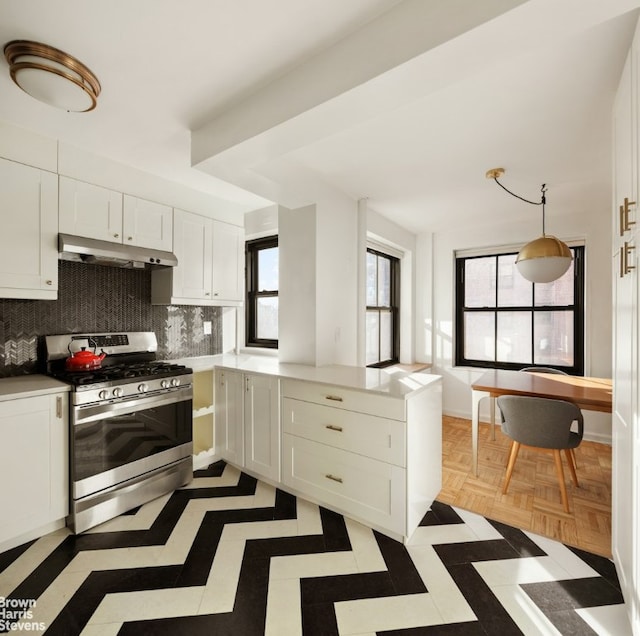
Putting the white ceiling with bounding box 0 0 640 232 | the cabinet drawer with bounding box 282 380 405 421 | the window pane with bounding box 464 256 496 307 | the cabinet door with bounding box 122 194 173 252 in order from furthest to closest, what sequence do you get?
the window pane with bounding box 464 256 496 307, the cabinet door with bounding box 122 194 173 252, the cabinet drawer with bounding box 282 380 405 421, the white ceiling with bounding box 0 0 640 232

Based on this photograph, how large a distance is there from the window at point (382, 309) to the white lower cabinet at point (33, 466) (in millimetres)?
2971

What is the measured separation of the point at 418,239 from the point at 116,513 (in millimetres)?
4350

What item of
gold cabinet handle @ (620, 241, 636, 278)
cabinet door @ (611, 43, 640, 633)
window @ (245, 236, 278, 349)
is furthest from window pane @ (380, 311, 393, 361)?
gold cabinet handle @ (620, 241, 636, 278)

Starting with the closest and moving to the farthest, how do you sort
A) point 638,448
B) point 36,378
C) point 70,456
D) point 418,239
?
point 638,448, point 70,456, point 36,378, point 418,239

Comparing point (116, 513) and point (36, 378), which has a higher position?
point (36, 378)

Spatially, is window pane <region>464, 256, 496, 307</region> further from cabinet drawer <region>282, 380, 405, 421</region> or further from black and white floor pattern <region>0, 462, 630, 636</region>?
cabinet drawer <region>282, 380, 405, 421</region>

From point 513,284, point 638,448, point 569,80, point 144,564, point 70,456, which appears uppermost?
point 569,80

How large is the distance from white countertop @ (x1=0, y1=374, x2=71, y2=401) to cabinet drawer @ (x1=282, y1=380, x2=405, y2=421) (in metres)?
1.38

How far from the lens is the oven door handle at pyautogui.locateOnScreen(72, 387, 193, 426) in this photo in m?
2.07

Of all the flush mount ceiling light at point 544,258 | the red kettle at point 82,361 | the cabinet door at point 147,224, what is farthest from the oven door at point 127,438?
the flush mount ceiling light at point 544,258

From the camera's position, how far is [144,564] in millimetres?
1798

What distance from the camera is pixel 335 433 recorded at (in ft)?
7.25

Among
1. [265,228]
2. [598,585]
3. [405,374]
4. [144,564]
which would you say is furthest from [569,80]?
[144,564]

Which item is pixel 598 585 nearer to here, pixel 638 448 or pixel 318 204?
pixel 638 448
